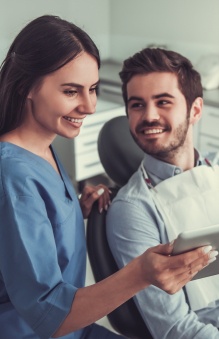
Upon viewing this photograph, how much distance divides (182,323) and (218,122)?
216 centimetres

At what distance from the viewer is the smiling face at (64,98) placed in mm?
1046

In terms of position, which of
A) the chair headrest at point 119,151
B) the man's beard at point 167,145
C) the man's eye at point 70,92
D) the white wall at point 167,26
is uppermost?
the man's eye at point 70,92

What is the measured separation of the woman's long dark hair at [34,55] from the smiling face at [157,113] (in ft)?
0.99

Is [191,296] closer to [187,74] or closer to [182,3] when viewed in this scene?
[187,74]

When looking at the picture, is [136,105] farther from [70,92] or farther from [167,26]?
[167,26]

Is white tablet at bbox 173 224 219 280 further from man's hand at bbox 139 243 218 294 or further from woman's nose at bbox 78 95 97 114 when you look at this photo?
woman's nose at bbox 78 95 97 114

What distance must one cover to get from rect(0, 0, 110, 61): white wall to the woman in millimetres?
2046

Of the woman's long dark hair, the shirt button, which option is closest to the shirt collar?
the shirt button

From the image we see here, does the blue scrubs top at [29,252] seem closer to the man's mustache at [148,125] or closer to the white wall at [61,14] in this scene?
the man's mustache at [148,125]

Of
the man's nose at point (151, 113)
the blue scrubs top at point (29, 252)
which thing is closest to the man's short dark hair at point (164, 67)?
the man's nose at point (151, 113)

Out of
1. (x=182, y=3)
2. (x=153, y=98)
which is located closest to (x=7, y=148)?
(x=153, y=98)

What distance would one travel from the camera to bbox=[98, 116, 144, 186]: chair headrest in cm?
155

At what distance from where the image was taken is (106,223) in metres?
1.34

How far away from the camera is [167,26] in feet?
12.7
